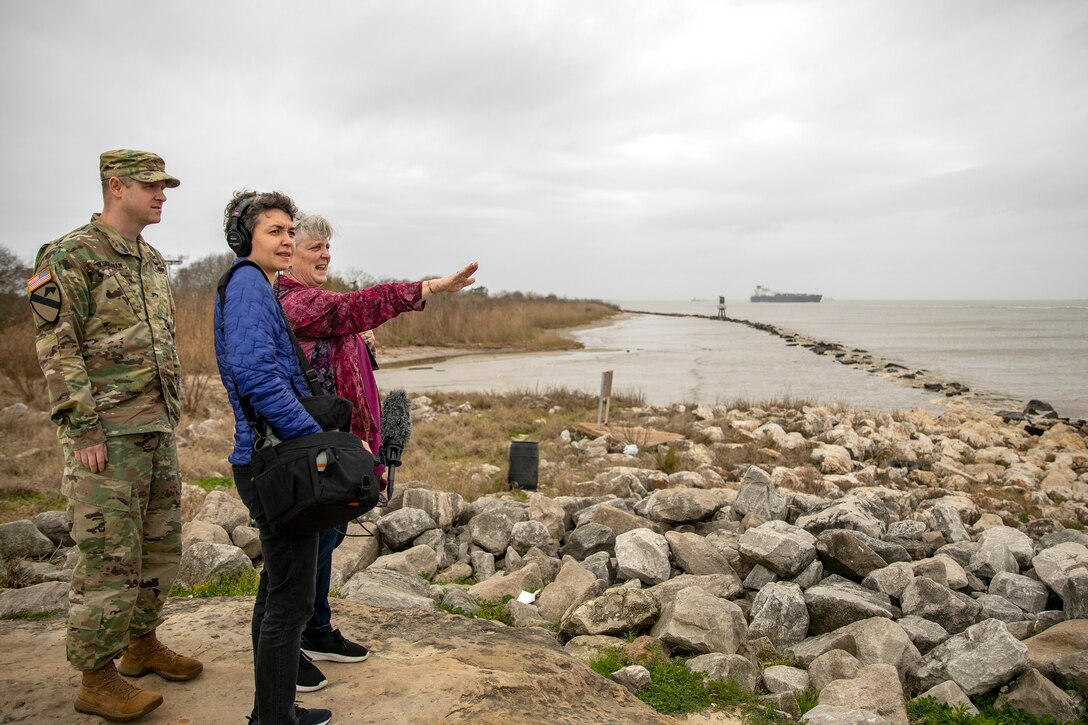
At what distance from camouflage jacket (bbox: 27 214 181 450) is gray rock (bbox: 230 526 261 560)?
2867 millimetres

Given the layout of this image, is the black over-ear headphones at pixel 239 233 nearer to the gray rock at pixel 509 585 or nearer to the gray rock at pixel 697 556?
the gray rock at pixel 509 585

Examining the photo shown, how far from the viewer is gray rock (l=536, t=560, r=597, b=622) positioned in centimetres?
452

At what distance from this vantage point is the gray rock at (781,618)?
14.0ft

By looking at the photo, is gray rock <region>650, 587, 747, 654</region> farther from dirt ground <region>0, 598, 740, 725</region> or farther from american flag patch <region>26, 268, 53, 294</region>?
american flag patch <region>26, 268, 53, 294</region>

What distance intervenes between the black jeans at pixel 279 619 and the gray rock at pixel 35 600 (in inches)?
94.0

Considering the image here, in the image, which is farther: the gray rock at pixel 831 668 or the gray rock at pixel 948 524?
the gray rock at pixel 948 524

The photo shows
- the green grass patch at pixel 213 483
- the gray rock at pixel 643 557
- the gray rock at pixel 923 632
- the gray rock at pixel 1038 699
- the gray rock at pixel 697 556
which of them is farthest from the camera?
the green grass patch at pixel 213 483

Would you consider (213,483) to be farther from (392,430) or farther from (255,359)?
(255,359)

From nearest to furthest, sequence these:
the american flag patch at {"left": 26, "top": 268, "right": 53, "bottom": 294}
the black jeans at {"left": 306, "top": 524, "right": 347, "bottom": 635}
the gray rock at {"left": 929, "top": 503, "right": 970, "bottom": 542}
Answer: the american flag patch at {"left": 26, "top": 268, "right": 53, "bottom": 294}
the black jeans at {"left": 306, "top": 524, "right": 347, "bottom": 635}
the gray rock at {"left": 929, "top": 503, "right": 970, "bottom": 542}

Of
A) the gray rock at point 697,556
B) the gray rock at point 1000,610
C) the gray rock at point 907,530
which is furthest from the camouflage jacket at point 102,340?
the gray rock at point 907,530

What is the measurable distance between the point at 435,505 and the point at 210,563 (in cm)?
194

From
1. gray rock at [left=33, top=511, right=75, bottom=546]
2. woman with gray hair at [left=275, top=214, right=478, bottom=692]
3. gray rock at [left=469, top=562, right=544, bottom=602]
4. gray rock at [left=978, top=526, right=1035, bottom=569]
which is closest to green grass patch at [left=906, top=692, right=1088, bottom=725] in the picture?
gray rock at [left=978, top=526, right=1035, bottom=569]

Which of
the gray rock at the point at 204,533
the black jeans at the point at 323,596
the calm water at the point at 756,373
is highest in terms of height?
the black jeans at the point at 323,596

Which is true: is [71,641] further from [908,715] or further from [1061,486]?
[1061,486]
